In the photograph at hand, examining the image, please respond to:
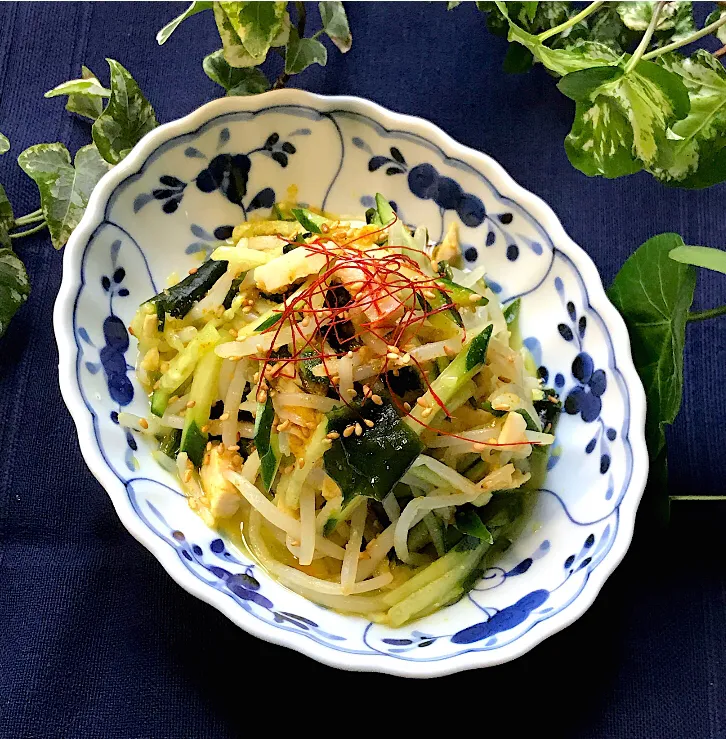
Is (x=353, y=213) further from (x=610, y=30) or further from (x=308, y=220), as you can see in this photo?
(x=610, y=30)

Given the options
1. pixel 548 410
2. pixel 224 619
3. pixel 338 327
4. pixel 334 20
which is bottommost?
pixel 224 619

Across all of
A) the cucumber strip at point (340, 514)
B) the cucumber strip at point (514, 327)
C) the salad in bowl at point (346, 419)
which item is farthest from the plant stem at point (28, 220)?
the cucumber strip at point (514, 327)

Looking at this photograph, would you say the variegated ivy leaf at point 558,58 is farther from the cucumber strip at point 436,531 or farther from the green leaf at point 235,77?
the cucumber strip at point 436,531

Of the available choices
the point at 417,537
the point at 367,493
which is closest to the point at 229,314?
the point at 367,493

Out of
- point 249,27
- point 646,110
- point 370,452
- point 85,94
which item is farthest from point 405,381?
point 85,94

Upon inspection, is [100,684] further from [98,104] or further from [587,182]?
[587,182]

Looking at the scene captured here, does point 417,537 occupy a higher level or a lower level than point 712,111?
lower
